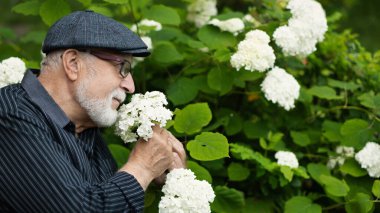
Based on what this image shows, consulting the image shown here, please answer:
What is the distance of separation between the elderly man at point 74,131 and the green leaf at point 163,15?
1.13 meters

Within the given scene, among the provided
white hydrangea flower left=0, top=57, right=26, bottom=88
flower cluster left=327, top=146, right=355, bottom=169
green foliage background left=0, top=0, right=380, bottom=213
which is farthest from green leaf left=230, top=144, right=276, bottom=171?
white hydrangea flower left=0, top=57, right=26, bottom=88

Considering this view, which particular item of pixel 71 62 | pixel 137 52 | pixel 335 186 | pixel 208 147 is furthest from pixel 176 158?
pixel 335 186

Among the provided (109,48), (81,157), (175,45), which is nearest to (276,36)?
(175,45)

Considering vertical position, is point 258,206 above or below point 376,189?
below

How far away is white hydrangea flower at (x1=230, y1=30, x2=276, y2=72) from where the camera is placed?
353cm

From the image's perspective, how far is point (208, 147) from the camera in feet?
10.2

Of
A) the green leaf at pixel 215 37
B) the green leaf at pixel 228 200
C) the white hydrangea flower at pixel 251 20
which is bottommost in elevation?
the green leaf at pixel 228 200

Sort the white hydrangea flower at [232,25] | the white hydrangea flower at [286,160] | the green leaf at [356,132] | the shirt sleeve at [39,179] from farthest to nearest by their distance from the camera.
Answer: the white hydrangea flower at [232,25], the green leaf at [356,132], the white hydrangea flower at [286,160], the shirt sleeve at [39,179]

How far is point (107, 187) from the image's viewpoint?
102 inches

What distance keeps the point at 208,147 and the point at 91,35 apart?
838 millimetres

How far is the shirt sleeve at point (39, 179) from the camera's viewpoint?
2.44 meters

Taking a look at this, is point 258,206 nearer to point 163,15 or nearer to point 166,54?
Answer: point 166,54

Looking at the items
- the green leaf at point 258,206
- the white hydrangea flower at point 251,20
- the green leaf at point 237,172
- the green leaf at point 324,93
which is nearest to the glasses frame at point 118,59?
the green leaf at point 237,172

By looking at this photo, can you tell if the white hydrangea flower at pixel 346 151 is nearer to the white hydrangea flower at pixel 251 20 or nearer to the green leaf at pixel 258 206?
the green leaf at pixel 258 206
